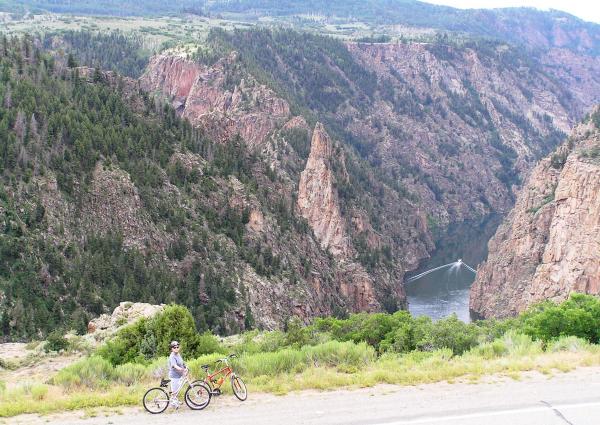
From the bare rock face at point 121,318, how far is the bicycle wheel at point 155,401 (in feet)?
67.3

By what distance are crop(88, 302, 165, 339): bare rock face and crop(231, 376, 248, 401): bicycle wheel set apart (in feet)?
66.1

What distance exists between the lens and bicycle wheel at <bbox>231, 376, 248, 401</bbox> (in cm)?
2270

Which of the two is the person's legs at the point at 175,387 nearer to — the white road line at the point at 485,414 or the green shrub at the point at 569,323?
the white road line at the point at 485,414

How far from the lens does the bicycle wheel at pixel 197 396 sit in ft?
71.7

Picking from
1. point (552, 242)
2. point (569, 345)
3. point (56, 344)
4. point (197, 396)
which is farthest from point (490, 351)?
point (552, 242)

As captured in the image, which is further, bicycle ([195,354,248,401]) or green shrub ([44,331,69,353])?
green shrub ([44,331,69,353])

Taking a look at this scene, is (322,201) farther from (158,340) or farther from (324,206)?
(158,340)

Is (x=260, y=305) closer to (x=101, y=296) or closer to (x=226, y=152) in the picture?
(x=101, y=296)

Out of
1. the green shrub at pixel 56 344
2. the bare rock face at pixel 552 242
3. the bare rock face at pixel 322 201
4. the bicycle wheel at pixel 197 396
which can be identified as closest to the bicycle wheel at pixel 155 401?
the bicycle wheel at pixel 197 396

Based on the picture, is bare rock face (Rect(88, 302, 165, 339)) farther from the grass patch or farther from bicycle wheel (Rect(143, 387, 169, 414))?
bicycle wheel (Rect(143, 387, 169, 414))

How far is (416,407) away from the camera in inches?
851

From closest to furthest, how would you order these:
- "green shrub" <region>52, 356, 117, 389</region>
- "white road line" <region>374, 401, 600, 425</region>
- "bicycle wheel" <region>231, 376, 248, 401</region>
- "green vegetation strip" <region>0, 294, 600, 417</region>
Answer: "white road line" <region>374, 401, 600, 425</region> → "bicycle wheel" <region>231, 376, 248, 401</region> → "green vegetation strip" <region>0, 294, 600, 417</region> → "green shrub" <region>52, 356, 117, 389</region>

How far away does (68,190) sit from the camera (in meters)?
68.5

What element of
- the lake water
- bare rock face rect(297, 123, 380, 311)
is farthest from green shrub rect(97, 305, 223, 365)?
bare rock face rect(297, 123, 380, 311)
